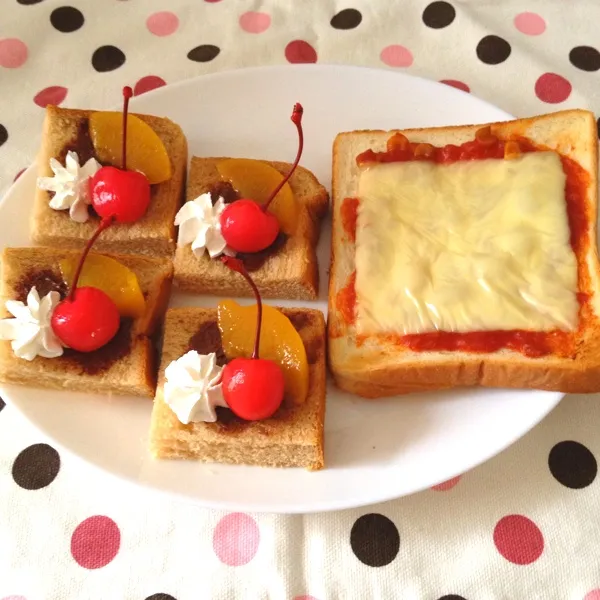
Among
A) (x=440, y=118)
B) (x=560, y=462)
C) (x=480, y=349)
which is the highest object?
(x=440, y=118)

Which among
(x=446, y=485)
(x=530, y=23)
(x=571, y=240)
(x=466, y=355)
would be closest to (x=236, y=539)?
(x=446, y=485)

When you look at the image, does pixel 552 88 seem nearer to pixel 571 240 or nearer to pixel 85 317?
pixel 571 240

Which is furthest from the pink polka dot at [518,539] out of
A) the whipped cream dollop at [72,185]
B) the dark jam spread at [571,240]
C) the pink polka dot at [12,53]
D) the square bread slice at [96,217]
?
the pink polka dot at [12,53]

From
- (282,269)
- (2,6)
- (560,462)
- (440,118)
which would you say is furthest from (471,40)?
(2,6)

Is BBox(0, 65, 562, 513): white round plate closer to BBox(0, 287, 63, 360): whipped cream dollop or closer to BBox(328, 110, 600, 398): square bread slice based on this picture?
BBox(328, 110, 600, 398): square bread slice

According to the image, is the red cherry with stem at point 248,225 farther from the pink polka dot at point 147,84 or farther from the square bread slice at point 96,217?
the pink polka dot at point 147,84

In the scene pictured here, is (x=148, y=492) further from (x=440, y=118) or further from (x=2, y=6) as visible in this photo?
(x=2, y=6)

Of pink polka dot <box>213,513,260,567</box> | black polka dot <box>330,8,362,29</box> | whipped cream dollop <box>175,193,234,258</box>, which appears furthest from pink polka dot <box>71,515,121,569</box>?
black polka dot <box>330,8,362,29</box>
